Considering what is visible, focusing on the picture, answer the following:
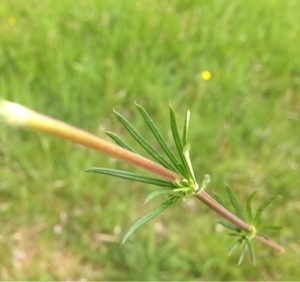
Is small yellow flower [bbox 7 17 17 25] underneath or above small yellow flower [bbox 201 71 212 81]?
above

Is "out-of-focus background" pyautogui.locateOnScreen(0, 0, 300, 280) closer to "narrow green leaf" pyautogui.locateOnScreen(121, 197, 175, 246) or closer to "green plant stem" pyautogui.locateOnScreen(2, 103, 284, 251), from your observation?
"narrow green leaf" pyautogui.locateOnScreen(121, 197, 175, 246)

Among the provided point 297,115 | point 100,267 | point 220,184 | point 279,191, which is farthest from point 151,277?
point 297,115

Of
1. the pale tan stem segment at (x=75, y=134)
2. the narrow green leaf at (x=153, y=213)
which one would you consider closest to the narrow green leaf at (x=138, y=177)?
the narrow green leaf at (x=153, y=213)

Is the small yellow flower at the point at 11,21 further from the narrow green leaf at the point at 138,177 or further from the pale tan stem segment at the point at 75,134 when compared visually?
the pale tan stem segment at the point at 75,134

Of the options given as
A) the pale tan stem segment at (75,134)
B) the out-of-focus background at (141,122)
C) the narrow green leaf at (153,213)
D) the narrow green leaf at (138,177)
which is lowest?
the pale tan stem segment at (75,134)

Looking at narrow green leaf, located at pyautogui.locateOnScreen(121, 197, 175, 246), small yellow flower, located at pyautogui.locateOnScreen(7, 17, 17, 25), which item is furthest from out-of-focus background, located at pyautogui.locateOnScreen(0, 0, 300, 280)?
narrow green leaf, located at pyautogui.locateOnScreen(121, 197, 175, 246)

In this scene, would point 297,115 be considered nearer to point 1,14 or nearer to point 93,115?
point 93,115

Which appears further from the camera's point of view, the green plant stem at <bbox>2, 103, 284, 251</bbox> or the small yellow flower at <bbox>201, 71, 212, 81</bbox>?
the small yellow flower at <bbox>201, 71, 212, 81</bbox>

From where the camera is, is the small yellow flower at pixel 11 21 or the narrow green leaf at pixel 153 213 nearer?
the narrow green leaf at pixel 153 213

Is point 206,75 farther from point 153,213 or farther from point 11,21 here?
point 153,213
